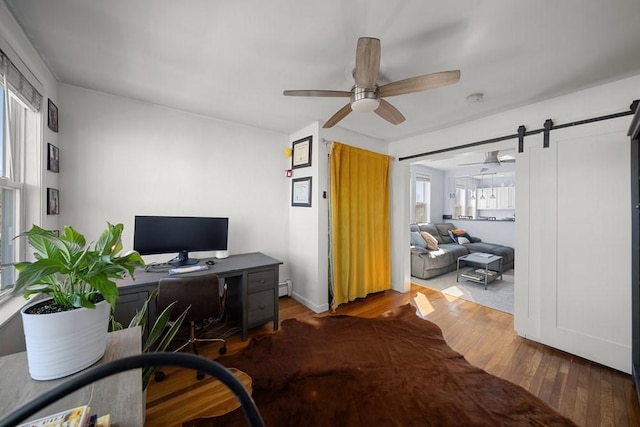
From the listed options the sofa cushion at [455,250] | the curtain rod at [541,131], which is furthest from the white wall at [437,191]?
the curtain rod at [541,131]

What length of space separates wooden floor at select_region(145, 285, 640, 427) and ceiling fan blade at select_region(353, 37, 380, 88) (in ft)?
7.75

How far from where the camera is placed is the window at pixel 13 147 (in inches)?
56.7

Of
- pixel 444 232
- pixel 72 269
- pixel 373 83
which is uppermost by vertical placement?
pixel 373 83

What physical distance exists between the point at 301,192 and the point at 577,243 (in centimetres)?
276

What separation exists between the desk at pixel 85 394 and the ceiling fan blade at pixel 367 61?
167cm

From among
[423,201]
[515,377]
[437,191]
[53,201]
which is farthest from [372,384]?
[437,191]

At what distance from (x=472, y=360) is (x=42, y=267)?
2.77 meters

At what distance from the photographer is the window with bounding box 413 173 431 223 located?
20.5 feet

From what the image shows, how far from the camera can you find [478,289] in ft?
12.4

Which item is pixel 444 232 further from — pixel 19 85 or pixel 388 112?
pixel 19 85

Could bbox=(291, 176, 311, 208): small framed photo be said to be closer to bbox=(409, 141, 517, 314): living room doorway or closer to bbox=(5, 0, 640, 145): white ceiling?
bbox=(5, 0, 640, 145): white ceiling

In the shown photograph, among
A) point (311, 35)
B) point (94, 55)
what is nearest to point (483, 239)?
point (311, 35)

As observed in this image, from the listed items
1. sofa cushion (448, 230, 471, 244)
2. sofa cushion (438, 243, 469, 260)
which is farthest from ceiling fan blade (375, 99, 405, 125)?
sofa cushion (448, 230, 471, 244)

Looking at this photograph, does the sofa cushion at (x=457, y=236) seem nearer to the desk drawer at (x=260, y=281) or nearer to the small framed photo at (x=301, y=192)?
the small framed photo at (x=301, y=192)
